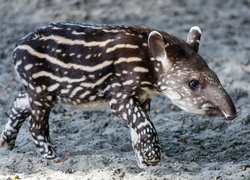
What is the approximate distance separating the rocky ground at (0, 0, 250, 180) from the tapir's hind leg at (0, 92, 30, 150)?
5.8 inches

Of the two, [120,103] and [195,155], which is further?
[195,155]

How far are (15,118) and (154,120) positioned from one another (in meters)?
1.88

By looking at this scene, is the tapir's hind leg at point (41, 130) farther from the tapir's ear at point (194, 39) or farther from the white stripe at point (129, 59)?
the tapir's ear at point (194, 39)

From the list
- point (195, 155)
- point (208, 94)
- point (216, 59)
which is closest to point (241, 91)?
point (216, 59)

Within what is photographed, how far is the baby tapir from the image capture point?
6953mm

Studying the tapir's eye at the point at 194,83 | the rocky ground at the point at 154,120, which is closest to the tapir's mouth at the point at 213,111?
the tapir's eye at the point at 194,83

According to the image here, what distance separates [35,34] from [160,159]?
1832 millimetres

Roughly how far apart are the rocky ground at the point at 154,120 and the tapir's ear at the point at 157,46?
42.2 inches

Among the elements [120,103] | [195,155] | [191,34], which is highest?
[191,34]

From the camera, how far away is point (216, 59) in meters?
10.7

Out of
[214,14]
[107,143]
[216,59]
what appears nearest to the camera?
[107,143]

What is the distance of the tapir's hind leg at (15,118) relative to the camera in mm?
7707

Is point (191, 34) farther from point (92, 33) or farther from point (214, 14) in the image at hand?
point (214, 14)

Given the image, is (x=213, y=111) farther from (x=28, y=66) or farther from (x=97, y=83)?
(x=28, y=66)
